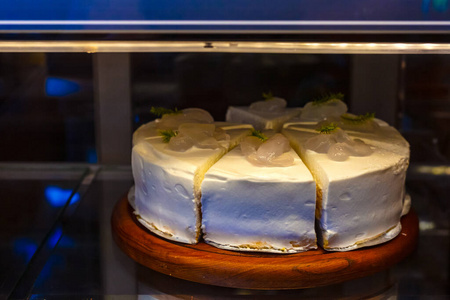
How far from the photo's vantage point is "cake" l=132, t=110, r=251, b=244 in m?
1.54

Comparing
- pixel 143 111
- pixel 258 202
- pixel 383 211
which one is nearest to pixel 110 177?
pixel 143 111

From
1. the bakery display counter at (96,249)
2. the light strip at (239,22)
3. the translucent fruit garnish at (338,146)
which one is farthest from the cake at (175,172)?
the light strip at (239,22)

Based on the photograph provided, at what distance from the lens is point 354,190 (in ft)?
4.89

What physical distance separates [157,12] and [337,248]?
808mm

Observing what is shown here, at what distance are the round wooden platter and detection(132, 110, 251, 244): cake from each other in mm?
55

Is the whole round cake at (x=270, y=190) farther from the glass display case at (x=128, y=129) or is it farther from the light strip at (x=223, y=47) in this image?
the light strip at (x=223, y=47)

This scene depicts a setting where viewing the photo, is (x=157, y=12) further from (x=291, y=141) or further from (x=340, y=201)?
(x=291, y=141)

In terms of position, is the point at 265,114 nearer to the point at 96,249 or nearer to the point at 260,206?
the point at 260,206

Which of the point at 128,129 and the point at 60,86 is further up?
the point at 60,86

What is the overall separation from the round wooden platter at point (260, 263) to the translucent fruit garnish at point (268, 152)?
9.8 inches

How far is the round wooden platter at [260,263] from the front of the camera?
1.44 metres

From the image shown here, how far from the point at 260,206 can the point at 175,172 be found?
0.25 m

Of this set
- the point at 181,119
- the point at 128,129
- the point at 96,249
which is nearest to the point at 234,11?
the point at 181,119

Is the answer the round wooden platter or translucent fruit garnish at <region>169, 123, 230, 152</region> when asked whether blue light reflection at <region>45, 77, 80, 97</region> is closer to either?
translucent fruit garnish at <region>169, 123, 230, 152</region>
